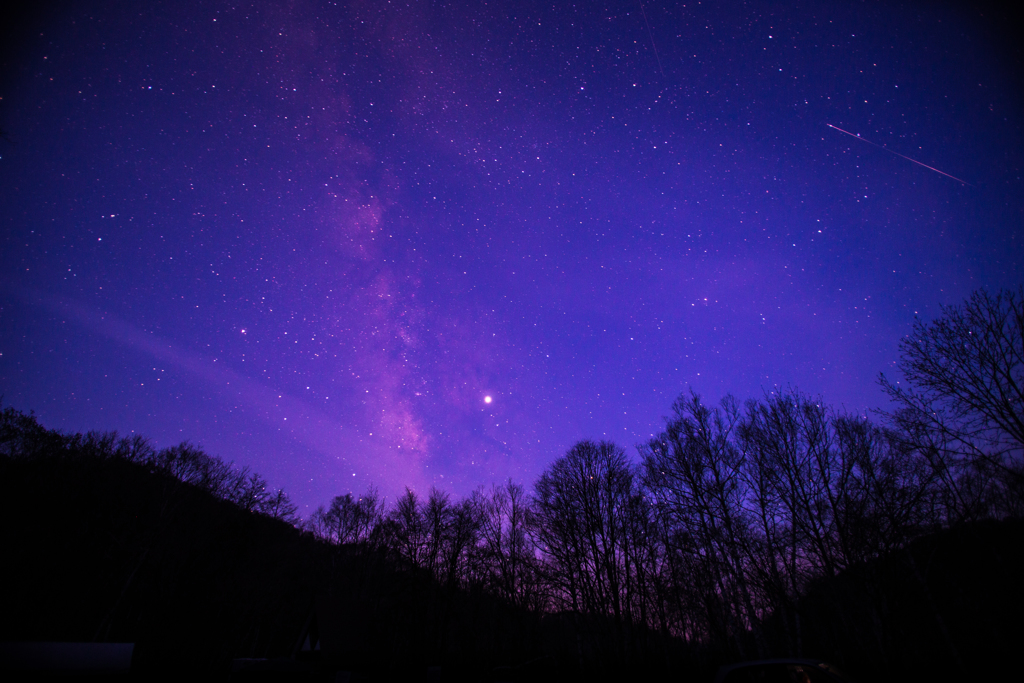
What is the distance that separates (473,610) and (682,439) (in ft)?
83.2

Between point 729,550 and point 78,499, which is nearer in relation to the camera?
point 729,550

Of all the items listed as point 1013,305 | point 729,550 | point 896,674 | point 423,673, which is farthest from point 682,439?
point 423,673

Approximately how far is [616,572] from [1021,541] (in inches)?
840

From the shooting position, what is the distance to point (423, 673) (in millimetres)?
22859

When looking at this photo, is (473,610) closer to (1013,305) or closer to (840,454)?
(840,454)

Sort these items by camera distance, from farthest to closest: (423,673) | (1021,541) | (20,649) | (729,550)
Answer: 1. (423,673)
2. (1021,541)
3. (729,550)
4. (20,649)

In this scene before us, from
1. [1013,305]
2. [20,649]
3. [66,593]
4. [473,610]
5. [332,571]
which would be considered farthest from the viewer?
[332,571]

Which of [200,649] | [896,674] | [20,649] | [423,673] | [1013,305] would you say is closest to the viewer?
[896,674]

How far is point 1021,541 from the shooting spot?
20953 mm

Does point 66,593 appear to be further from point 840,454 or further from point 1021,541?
point 1021,541

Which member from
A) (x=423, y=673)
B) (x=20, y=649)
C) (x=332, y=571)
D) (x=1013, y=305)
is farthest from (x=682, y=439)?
(x=332, y=571)

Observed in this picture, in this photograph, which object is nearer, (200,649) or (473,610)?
(200,649)

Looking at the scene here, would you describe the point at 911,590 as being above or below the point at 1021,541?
below

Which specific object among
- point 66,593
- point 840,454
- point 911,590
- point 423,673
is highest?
point 840,454
